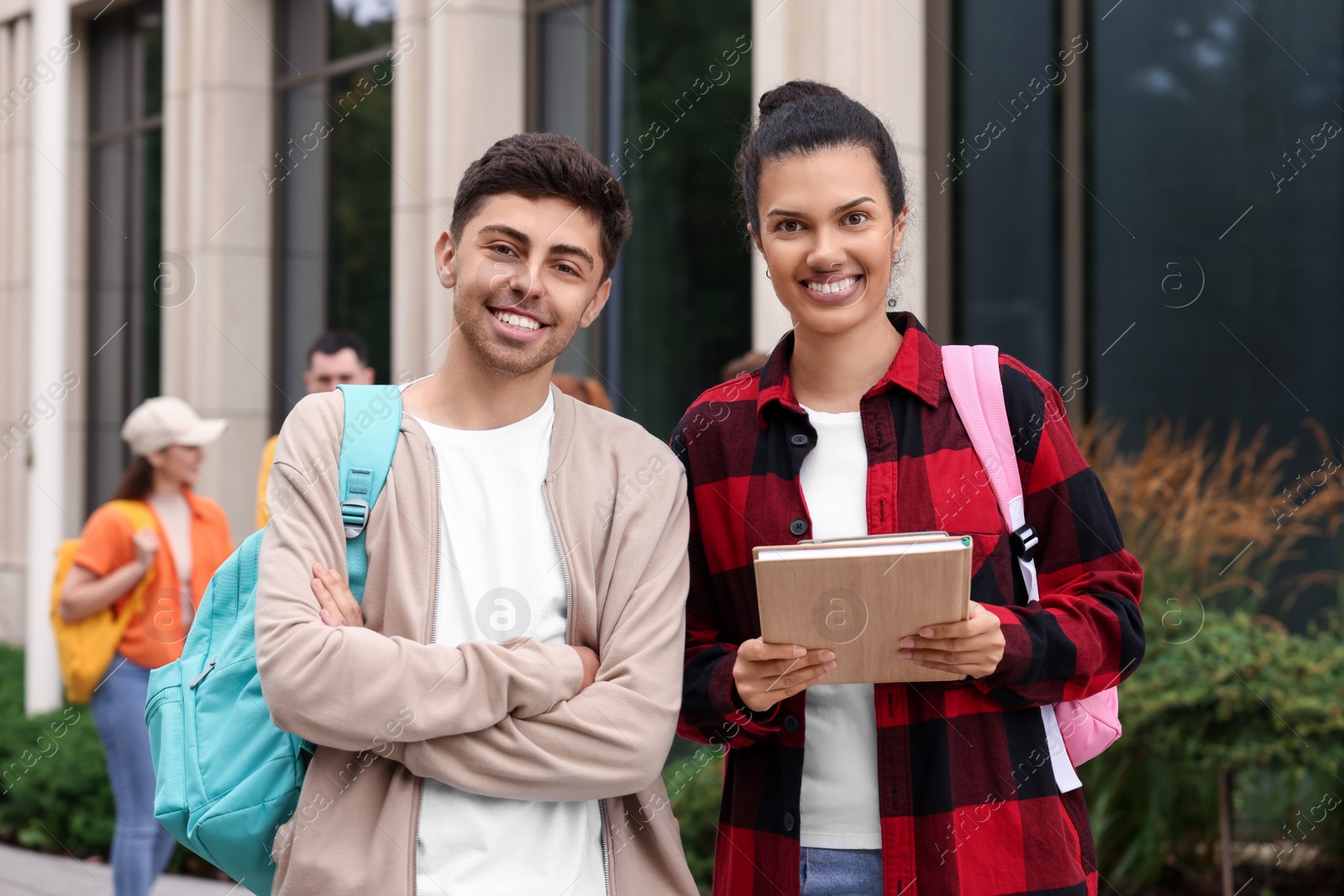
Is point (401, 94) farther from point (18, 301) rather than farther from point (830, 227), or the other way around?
point (830, 227)

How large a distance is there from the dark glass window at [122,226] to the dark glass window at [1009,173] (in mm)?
8753

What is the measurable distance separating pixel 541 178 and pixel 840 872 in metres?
1.30

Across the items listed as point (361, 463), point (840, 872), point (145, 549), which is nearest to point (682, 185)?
point (145, 549)

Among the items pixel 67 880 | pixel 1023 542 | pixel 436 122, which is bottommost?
pixel 67 880

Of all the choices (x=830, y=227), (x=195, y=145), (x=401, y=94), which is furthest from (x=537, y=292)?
(x=195, y=145)

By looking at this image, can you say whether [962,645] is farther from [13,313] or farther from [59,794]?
[13,313]

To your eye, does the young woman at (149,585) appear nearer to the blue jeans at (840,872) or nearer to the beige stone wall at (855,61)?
the beige stone wall at (855,61)

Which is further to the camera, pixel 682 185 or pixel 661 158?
pixel 661 158

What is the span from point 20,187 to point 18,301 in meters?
1.28

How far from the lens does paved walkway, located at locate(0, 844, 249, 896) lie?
675 cm

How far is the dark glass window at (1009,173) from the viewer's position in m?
7.54

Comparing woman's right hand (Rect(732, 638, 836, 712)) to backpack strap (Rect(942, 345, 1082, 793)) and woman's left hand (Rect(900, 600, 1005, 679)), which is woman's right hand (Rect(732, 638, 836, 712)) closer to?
woman's left hand (Rect(900, 600, 1005, 679))

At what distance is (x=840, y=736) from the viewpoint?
2447mm

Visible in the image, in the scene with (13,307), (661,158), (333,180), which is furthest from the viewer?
(13,307)
